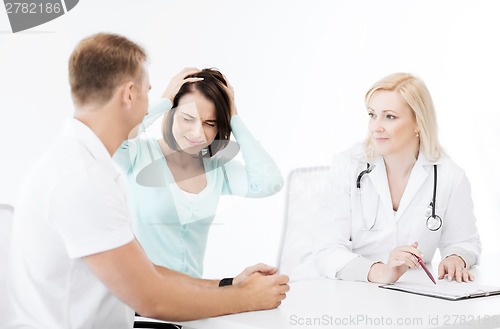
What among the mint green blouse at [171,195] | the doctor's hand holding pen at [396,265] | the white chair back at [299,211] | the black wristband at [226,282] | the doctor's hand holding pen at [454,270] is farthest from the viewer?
the white chair back at [299,211]

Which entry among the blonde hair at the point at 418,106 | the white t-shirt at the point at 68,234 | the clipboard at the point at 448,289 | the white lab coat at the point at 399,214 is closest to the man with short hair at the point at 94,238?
the white t-shirt at the point at 68,234

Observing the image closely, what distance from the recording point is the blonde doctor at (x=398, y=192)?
2324mm

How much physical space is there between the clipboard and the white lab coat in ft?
1.21

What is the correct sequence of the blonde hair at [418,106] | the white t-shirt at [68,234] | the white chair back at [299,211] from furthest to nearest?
the white chair back at [299,211] < the blonde hair at [418,106] < the white t-shirt at [68,234]

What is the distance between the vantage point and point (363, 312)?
62.1 inches

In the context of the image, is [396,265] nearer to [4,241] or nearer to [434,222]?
[434,222]

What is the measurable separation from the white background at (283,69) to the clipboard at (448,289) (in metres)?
1.83

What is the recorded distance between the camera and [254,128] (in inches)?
149

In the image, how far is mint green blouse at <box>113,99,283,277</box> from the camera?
230 centimetres

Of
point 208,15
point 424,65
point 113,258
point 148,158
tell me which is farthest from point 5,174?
point 424,65

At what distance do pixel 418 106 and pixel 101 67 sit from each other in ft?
4.18

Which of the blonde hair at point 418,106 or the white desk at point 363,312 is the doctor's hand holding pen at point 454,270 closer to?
the white desk at point 363,312

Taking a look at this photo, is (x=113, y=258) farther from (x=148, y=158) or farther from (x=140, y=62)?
(x=148, y=158)

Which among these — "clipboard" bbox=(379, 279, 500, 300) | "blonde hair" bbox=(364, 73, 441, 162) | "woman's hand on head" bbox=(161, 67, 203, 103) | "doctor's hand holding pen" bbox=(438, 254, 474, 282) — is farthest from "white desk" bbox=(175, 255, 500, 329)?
"woman's hand on head" bbox=(161, 67, 203, 103)
